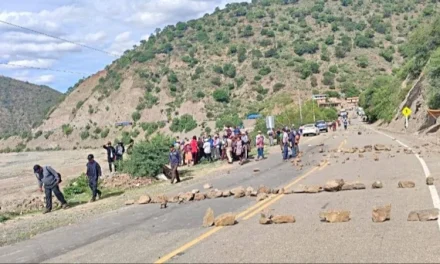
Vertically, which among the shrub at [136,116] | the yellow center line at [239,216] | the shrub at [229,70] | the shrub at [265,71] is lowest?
the yellow center line at [239,216]

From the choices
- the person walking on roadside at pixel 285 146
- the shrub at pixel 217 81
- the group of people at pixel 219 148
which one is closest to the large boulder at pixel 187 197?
the group of people at pixel 219 148

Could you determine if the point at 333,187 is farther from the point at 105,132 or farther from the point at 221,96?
the point at 105,132

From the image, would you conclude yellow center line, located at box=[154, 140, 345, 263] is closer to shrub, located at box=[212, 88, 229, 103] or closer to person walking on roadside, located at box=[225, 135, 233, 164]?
person walking on roadside, located at box=[225, 135, 233, 164]

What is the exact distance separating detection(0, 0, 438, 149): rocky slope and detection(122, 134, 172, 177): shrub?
3009 inches

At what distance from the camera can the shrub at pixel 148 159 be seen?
25.4m

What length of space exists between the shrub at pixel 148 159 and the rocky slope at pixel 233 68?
7644 centimetres

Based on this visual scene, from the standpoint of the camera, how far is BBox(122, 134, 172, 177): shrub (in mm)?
25422

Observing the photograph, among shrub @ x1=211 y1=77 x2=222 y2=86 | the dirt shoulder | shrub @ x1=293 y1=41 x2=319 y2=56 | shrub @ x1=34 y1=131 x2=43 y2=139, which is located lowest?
the dirt shoulder

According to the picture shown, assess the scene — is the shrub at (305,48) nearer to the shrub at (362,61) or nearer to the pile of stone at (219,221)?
the shrub at (362,61)

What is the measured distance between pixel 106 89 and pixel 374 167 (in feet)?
406

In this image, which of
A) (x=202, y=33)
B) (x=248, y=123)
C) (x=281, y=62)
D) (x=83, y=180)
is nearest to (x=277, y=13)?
(x=202, y=33)

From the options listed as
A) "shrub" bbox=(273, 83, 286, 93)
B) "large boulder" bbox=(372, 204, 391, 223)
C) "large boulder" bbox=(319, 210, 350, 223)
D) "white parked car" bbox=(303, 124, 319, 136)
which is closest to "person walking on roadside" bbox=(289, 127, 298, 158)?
"large boulder" bbox=(319, 210, 350, 223)

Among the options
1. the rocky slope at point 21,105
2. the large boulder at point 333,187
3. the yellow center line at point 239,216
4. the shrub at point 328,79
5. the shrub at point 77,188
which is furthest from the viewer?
the rocky slope at point 21,105

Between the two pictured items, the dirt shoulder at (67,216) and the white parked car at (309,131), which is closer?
the dirt shoulder at (67,216)
